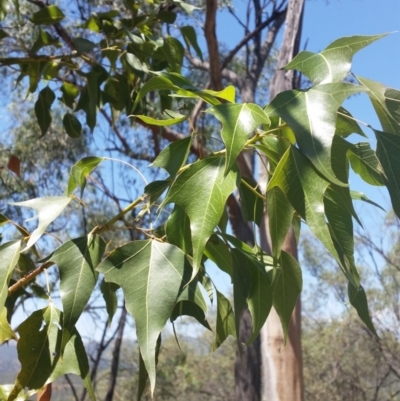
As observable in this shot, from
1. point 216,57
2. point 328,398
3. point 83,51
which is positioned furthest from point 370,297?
point 83,51

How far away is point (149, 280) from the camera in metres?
0.55

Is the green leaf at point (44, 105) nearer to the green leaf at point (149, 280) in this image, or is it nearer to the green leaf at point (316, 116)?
the green leaf at point (149, 280)

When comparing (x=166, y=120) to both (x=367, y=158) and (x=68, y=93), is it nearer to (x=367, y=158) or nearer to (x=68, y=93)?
(x=367, y=158)

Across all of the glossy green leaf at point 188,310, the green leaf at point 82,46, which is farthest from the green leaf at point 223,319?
the green leaf at point 82,46

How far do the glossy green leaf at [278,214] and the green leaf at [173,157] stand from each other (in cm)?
9

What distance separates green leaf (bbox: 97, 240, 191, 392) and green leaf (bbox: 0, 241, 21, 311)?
0.09 meters

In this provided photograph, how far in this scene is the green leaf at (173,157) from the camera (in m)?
0.54

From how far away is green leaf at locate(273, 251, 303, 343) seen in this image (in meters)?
0.61

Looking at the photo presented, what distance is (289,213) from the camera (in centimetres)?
52

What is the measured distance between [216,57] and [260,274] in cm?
243

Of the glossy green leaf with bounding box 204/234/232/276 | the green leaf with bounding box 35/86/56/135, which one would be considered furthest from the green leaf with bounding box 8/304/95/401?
the green leaf with bounding box 35/86/56/135

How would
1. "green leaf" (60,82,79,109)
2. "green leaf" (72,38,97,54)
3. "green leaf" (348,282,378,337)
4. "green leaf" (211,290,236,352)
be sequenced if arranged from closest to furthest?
"green leaf" (348,282,378,337)
"green leaf" (211,290,236,352)
"green leaf" (72,38,97,54)
"green leaf" (60,82,79,109)

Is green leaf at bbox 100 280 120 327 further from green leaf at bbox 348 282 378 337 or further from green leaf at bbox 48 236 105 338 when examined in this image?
green leaf at bbox 348 282 378 337

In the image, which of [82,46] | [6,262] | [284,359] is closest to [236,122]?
[6,262]
